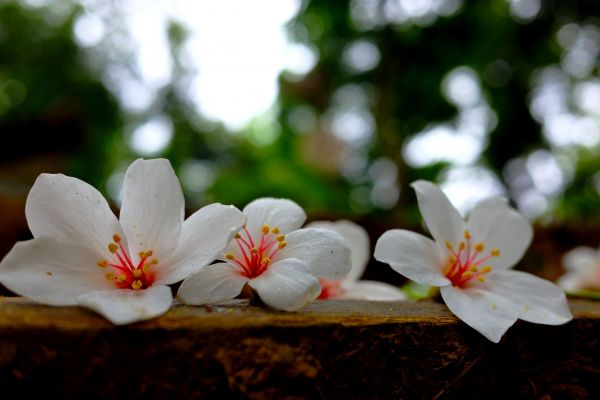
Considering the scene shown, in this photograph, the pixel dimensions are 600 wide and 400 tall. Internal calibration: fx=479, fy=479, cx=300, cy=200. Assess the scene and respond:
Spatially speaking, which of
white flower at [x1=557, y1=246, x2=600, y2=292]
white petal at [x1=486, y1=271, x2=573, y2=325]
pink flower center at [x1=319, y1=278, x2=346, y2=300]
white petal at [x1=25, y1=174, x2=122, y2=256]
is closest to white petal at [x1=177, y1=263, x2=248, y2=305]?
white petal at [x1=25, y1=174, x2=122, y2=256]

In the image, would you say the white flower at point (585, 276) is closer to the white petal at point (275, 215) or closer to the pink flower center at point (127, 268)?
the white petal at point (275, 215)

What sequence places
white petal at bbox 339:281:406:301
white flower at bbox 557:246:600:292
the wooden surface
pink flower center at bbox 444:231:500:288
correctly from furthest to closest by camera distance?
1. white flower at bbox 557:246:600:292
2. white petal at bbox 339:281:406:301
3. pink flower center at bbox 444:231:500:288
4. the wooden surface

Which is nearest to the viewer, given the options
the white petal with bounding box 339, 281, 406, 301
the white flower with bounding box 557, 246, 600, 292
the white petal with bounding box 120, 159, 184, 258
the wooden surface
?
the wooden surface

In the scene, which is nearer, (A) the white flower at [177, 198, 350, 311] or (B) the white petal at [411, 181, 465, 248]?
(A) the white flower at [177, 198, 350, 311]

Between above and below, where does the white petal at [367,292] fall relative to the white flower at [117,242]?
below

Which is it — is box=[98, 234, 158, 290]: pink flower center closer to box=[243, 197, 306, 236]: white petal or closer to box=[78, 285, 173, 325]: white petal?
box=[78, 285, 173, 325]: white petal

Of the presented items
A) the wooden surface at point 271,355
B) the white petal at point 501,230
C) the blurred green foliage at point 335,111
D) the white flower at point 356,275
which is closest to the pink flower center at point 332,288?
the white flower at point 356,275

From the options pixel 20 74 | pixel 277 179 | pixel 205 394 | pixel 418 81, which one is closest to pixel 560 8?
pixel 418 81
